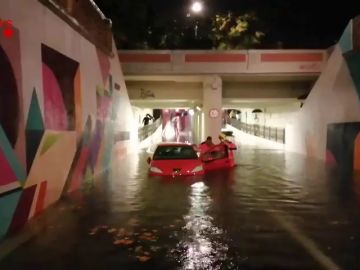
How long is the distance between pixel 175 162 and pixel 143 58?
46.4ft

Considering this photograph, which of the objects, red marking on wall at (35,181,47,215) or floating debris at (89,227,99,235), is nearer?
floating debris at (89,227,99,235)

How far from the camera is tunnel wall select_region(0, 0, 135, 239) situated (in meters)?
8.29

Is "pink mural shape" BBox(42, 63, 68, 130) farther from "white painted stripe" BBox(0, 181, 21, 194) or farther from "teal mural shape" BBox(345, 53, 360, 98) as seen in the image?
"teal mural shape" BBox(345, 53, 360, 98)

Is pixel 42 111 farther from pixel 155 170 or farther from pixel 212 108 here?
pixel 212 108

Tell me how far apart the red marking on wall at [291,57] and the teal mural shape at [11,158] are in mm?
22960

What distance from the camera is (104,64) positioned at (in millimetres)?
19031

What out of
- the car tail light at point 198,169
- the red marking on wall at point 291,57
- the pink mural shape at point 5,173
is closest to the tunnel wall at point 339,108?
the red marking on wall at point 291,57

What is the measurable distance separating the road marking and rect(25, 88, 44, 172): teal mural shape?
493cm

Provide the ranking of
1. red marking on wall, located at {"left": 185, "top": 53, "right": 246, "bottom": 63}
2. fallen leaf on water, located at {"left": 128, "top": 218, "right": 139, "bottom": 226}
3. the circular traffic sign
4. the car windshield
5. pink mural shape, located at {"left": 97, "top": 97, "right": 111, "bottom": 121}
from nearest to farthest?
fallen leaf on water, located at {"left": 128, "top": 218, "right": 139, "bottom": 226}
pink mural shape, located at {"left": 97, "top": 97, "right": 111, "bottom": 121}
the car windshield
red marking on wall, located at {"left": 185, "top": 53, "right": 246, "bottom": 63}
the circular traffic sign

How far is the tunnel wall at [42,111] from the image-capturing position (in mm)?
8289

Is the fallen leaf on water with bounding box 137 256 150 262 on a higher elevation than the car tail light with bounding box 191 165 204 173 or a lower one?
lower

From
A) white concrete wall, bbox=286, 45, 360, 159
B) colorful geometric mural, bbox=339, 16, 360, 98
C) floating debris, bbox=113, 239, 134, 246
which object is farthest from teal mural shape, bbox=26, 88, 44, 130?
white concrete wall, bbox=286, 45, 360, 159

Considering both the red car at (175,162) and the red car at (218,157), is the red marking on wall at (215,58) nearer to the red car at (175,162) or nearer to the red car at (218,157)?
the red car at (218,157)

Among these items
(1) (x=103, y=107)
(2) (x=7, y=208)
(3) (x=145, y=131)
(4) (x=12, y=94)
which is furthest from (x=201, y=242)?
(3) (x=145, y=131)
